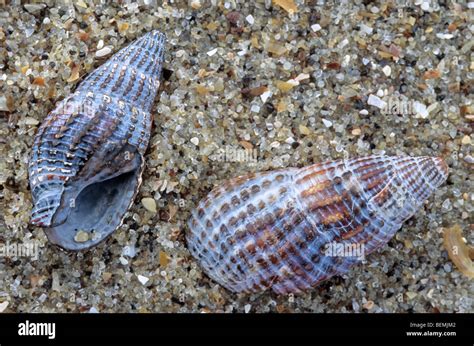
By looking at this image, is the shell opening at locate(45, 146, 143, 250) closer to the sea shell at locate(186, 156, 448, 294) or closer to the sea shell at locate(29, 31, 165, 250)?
the sea shell at locate(29, 31, 165, 250)

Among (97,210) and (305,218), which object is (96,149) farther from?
(305,218)

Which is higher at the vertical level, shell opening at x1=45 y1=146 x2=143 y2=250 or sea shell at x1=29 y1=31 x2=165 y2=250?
sea shell at x1=29 y1=31 x2=165 y2=250

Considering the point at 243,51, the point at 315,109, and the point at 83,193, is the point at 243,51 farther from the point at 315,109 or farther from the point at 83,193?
the point at 83,193

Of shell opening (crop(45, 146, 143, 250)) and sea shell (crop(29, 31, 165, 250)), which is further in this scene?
shell opening (crop(45, 146, 143, 250))

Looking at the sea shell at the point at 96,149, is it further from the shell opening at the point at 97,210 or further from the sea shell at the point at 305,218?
the sea shell at the point at 305,218

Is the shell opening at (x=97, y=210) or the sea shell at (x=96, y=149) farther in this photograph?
the shell opening at (x=97, y=210)

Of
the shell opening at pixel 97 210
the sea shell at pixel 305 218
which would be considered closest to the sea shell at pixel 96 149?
the shell opening at pixel 97 210

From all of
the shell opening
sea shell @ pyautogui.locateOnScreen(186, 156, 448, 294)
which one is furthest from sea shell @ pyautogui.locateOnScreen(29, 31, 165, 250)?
sea shell @ pyautogui.locateOnScreen(186, 156, 448, 294)
